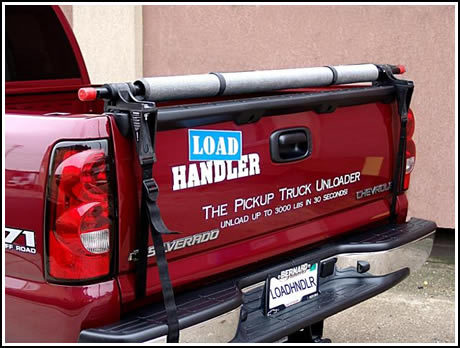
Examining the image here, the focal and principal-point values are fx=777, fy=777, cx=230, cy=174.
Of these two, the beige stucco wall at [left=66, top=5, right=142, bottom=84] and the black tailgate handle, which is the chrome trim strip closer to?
the black tailgate handle

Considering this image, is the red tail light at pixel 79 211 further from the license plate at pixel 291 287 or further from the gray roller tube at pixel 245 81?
the license plate at pixel 291 287

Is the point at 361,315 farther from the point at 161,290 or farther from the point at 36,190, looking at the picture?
the point at 36,190

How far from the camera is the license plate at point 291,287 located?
11.6ft

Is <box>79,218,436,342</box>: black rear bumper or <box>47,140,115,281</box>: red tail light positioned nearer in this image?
<box>47,140,115,281</box>: red tail light

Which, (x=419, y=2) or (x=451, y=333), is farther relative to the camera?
(x=419, y=2)

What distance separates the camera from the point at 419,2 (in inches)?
248

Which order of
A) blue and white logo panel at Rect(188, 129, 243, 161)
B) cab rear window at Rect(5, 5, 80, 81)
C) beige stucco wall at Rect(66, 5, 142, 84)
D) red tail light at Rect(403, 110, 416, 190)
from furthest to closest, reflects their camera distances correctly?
beige stucco wall at Rect(66, 5, 142, 84) → cab rear window at Rect(5, 5, 80, 81) → red tail light at Rect(403, 110, 416, 190) → blue and white logo panel at Rect(188, 129, 243, 161)

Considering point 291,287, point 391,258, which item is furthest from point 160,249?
point 391,258

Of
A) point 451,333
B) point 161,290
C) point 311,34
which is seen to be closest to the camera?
point 161,290

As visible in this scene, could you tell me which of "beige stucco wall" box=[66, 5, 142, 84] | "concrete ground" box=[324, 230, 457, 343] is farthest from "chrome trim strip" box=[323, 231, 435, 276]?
"beige stucco wall" box=[66, 5, 142, 84]

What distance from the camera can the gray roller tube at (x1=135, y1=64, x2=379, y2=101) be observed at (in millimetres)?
3152

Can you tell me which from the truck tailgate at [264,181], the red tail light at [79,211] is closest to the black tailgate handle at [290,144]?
the truck tailgate at [264,181]

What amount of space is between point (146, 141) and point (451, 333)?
305cm

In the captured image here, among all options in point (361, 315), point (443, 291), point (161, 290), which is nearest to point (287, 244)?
point (161, 290)
